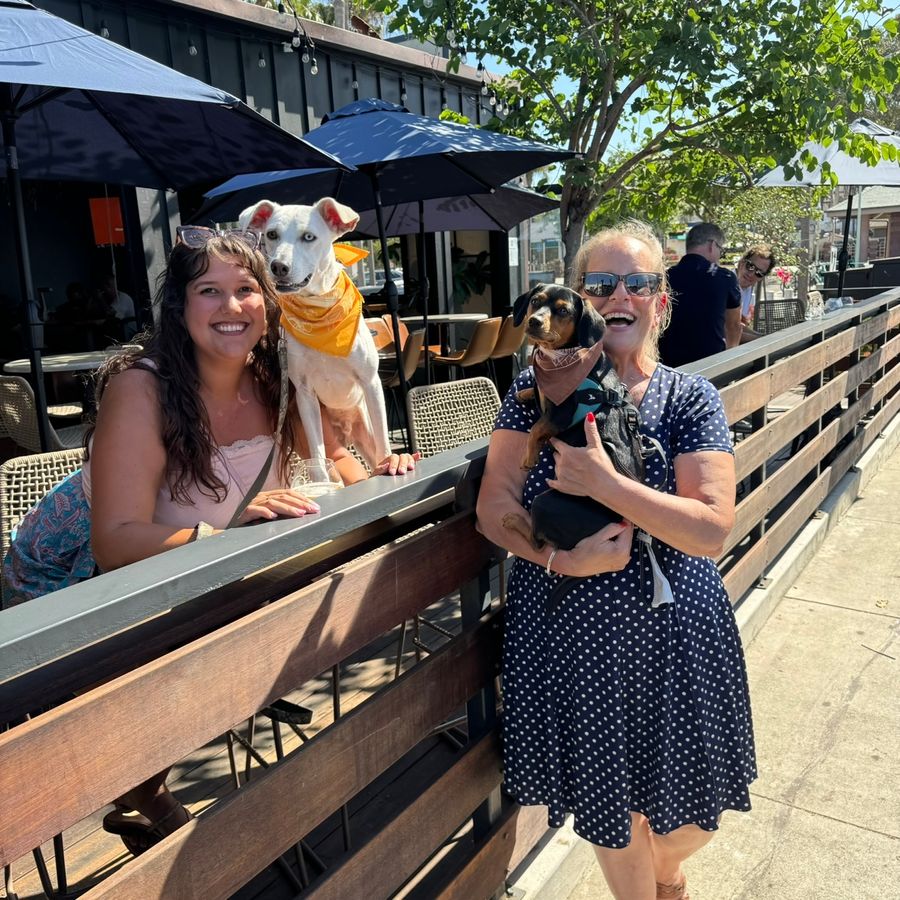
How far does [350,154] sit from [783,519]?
3.05 metres

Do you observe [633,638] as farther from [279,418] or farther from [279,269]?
[279,269]

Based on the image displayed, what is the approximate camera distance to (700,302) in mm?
5000

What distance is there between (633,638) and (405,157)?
2771 millimetres

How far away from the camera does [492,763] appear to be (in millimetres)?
2033

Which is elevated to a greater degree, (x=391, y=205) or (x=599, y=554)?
(x=391, y=205)

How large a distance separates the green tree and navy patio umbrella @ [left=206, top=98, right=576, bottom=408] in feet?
2.87

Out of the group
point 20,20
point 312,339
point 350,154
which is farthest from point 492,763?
point 350,154

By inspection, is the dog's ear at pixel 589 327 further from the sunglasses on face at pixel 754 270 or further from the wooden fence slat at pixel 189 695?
the sunglasses on face at pixel 754 270

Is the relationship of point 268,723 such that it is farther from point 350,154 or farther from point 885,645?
point 885,645

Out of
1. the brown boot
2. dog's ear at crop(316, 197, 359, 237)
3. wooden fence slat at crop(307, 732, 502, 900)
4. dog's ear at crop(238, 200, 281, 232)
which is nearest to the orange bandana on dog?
dog's ear at crop(316, 197, 359, 237)

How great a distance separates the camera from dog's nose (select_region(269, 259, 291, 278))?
231 centimetres

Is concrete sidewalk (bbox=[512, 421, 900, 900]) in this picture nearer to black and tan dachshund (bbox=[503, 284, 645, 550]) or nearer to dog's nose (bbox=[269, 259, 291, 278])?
black and tan dachshund (bbox=[503, 284, 645, 550])

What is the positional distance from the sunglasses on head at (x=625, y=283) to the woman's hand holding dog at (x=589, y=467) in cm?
40

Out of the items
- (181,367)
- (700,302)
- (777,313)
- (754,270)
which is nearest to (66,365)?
(181,367)
